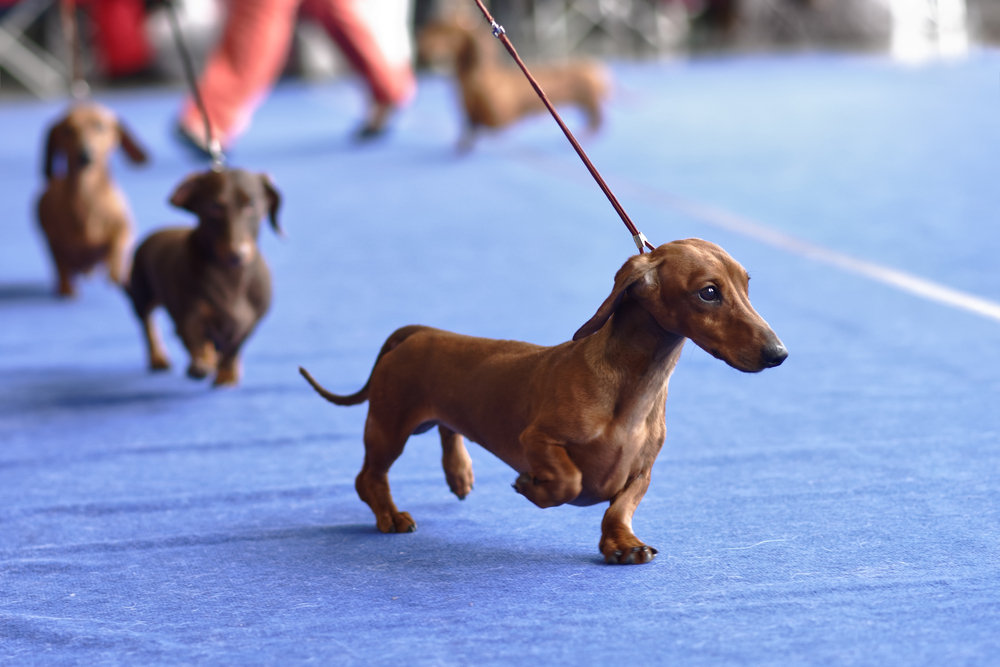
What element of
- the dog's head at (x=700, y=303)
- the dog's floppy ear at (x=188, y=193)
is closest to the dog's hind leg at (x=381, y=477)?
the dog's head at (x=700, y=303)

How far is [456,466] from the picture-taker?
2029mm

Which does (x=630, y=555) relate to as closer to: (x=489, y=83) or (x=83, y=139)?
(x=83, y=139)

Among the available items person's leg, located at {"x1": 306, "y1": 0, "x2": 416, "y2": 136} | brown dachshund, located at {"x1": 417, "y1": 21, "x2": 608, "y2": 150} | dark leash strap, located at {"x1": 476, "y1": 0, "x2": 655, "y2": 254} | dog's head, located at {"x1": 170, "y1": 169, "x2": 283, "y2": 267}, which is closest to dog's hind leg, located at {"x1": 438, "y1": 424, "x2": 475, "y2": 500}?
dark leash strap, located at {"x1": 476, "y1": 0, "x2": 655, "y2": 254}

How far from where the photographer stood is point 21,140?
827 centimetres

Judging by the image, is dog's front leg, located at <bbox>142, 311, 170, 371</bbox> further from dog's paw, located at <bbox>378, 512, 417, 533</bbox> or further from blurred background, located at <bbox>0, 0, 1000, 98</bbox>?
blurred background, located at <bbox>0, 0, 1000, 98</bbox>

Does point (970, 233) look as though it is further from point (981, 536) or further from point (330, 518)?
point (330, 518)

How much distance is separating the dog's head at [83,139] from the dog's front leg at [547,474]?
2.52 meters

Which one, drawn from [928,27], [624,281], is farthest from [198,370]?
[928,27]

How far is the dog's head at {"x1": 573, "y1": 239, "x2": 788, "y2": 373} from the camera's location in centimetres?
155

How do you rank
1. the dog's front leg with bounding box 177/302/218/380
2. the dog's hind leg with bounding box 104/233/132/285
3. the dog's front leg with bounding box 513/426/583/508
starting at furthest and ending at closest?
the dog's hind leg with bounding box 104/233/132/285, the dog's front leg with bounding box 177/302/218/380, the dog's front leg with bounding box 513/426/583/508

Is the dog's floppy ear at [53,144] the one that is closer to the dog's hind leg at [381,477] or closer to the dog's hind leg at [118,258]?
the dog's hind leg at [118,258]

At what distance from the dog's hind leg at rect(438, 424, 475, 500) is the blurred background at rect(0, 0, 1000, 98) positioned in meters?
8.63

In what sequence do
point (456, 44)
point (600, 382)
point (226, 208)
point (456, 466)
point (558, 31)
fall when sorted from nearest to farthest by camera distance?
point (600, 382) → point (456, 466) → point (226, 208) → point (456, 44) → point (558, 31)

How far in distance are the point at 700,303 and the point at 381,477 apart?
0.64 metres
